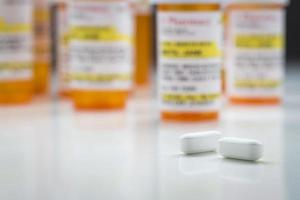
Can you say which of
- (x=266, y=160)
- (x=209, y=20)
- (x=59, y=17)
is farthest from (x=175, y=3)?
(x=59, y=17)

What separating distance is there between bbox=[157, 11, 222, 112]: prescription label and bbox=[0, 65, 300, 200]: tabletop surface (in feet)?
0.15

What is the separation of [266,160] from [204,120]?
332 millimetres

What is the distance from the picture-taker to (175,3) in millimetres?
1195

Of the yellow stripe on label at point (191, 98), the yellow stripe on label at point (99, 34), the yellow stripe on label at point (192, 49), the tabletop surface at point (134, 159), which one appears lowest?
the tabletop surface at point (134, 159)

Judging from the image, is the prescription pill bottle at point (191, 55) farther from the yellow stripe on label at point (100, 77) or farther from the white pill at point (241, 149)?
the white pill at point (241, 149)

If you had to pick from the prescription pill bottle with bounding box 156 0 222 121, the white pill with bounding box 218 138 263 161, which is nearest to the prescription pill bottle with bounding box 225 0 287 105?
the prescription pill bottle with bounding box 156 0 222 121

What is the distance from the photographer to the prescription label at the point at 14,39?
1.45 meters

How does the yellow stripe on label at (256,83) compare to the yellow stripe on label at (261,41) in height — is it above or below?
below

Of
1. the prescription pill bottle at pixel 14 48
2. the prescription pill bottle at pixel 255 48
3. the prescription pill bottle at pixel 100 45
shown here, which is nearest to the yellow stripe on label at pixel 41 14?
the prescription pill bottle at pixel 14 48

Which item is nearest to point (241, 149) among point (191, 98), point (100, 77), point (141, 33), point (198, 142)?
point (198, 142)

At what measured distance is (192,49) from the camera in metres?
1.20

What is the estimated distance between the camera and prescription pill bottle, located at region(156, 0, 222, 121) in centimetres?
119

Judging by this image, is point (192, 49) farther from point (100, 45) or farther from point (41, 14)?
point (41, 14)

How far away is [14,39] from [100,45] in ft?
0.75
